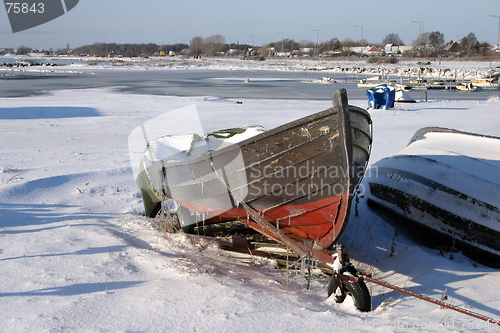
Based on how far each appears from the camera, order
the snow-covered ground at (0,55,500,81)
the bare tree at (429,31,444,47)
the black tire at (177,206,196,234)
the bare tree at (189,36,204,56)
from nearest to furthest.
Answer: the black tire at (177,206,196,234), the snow-covered ground at (0,55,500,81), the bare tree at (429,31,444,47), the bare tree at (189,36,204,56)

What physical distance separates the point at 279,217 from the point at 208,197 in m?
0.82

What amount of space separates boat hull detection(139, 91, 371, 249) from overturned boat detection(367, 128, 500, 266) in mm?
1203

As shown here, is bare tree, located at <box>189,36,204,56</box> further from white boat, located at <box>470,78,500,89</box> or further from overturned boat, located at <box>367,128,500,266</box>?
overturned boat, located at <box>367,128,500,266</box>

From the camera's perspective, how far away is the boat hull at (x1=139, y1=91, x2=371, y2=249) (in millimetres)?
3881

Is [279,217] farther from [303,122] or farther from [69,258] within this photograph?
[69,258]

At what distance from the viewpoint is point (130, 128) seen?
11.7 metres

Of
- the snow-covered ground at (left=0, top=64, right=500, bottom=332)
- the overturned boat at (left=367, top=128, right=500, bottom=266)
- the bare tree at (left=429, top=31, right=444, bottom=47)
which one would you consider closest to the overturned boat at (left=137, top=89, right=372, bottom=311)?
the snow-covered ground at (left=0, top=64, right=500, bottom=332)

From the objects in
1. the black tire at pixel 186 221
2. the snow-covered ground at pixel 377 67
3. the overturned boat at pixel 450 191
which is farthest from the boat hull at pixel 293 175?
the snow-covered ground at pixel 377 67

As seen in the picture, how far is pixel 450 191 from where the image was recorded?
4836mm

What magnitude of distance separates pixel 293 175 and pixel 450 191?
84.8 inches

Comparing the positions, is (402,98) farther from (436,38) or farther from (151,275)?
(436,38)

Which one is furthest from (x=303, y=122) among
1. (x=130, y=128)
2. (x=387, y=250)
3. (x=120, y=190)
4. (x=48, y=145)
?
(x=130, y=128)

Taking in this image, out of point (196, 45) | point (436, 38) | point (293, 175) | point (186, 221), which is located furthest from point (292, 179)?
point (196, 45)

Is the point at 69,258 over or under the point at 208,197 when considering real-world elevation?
under
